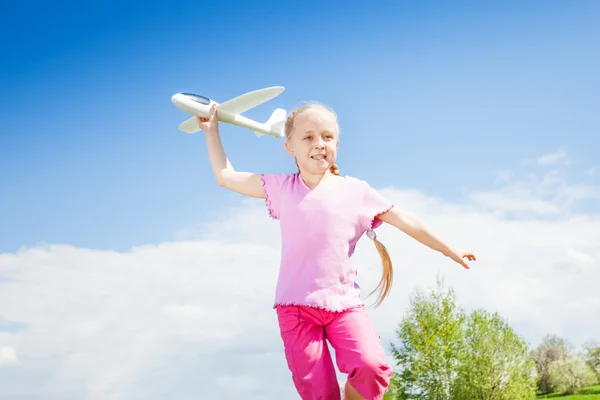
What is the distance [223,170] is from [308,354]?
143 centimetres

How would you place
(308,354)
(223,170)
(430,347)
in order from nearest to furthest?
(308,354) < (223,170) < (430,347)

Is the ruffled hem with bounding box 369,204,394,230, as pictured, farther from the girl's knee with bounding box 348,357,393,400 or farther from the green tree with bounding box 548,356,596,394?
the green tree with bounding box 548,356,596,394

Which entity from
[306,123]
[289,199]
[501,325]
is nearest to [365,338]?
[289,199]

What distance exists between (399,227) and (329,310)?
81 cm

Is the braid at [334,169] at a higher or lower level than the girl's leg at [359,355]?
higher

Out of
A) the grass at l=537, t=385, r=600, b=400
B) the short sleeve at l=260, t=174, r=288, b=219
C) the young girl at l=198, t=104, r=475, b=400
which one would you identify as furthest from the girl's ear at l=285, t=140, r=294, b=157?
the grass at l=537, t=385, r=600, b=400

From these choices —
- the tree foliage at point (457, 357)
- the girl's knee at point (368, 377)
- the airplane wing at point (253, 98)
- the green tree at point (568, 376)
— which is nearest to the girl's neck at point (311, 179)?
the girl's knee at point (368, 377)

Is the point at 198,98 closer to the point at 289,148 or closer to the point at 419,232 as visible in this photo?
the point at 289,148

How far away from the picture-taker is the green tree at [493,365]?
28125 millimetres

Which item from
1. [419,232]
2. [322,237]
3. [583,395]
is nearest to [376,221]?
[419,232]

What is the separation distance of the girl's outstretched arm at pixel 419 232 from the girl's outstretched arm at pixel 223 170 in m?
0.89

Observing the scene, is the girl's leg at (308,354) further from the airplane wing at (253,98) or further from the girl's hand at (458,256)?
the airplane wing at (253,98)

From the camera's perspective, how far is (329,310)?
13.0ft

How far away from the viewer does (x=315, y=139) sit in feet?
14.1
